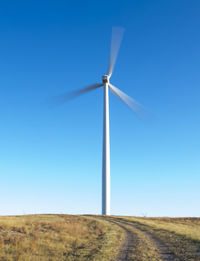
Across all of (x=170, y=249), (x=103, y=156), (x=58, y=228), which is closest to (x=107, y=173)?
(x=103, y=156)

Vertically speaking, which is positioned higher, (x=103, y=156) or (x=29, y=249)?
(x=103, y=156)

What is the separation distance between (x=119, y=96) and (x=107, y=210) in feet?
83.9

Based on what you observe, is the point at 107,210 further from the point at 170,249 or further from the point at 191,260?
the point at 191,260

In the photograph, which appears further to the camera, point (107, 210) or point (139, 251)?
point (107, 210)

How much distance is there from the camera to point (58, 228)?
86.2ft

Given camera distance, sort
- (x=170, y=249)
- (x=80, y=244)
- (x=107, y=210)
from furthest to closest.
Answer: (x=107, y=210) → (x=80, y=244) → (x=170, y=249)

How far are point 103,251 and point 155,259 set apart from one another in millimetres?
3508

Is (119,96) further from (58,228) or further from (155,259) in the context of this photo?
(155,259)

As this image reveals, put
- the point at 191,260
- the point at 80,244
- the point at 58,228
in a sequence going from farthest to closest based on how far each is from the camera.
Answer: the point at 58,228 → the point at 80,244 → the point at 191,260

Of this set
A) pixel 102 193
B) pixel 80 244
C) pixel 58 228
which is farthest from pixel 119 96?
pixel 80 244

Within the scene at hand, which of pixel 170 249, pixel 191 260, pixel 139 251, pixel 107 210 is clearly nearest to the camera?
pixel 191 260

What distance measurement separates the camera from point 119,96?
57094 millimetres

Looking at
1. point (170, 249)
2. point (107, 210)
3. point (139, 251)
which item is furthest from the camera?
point (107, 210)

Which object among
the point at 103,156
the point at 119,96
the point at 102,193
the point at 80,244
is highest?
the point at 119,96
